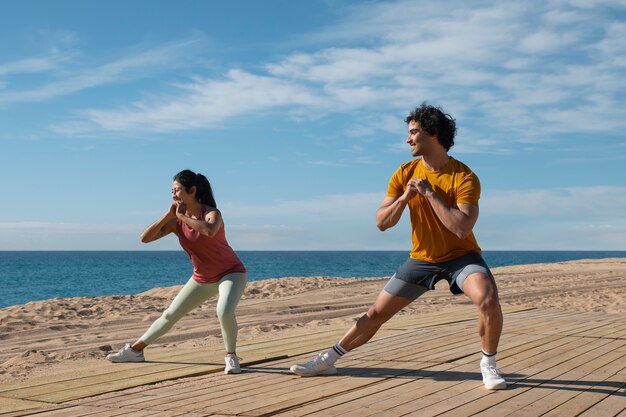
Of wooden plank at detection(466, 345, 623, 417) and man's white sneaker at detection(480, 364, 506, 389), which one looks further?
man's white sneaker at detection(480, 364, 506, 389)

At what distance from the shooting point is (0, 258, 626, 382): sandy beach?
27.7ft

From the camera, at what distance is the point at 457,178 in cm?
497

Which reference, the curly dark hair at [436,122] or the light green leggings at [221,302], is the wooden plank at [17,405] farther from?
the curly dark hair at [436,122]

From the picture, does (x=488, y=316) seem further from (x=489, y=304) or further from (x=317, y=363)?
(x=317, y=363)

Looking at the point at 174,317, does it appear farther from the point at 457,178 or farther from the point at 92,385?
the point at 457,178

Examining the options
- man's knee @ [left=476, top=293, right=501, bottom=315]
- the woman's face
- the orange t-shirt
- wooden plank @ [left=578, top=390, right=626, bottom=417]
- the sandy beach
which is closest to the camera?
wooden plank @ [left=578, top=390, right=626, bottom=417]

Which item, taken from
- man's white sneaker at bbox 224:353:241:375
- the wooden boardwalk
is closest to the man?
the wooden boardwalk

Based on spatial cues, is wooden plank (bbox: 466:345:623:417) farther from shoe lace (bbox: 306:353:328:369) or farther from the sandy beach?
the sandy beach

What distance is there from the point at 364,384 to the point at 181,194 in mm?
2025

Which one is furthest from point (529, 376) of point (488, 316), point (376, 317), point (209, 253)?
point (209, 253)

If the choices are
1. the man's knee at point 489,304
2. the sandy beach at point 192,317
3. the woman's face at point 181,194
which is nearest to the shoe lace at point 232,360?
the woman's face at point 181,194

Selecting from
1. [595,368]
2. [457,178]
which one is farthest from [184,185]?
[595,368]

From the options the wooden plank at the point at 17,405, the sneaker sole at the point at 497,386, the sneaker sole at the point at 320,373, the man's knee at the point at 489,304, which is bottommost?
the sneaker sole at the point at 497,386

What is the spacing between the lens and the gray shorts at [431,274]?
4.97m
